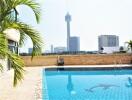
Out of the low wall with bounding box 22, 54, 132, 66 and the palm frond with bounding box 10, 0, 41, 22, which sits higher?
the palm frond with bounding box 10, 0, 41, 22

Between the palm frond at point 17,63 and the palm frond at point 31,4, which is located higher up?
the palm frond at point 31,4

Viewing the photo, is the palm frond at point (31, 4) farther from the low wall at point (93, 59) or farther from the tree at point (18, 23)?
the low wall at point (93, 59)

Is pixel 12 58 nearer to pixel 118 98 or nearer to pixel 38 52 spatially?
pixel 38 52

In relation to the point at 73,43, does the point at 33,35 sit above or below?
below

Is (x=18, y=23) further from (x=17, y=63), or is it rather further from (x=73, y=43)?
(x=73, y=43)

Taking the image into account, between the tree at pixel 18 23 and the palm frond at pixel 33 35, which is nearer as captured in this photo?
the tree at pixel 18 23

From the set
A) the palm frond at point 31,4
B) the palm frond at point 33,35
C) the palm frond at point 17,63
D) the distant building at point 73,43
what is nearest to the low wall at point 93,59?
the palm frond at point 31,4

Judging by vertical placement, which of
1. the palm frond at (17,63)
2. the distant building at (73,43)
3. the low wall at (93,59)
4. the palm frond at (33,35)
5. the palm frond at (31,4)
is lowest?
the low wall at (93,59)

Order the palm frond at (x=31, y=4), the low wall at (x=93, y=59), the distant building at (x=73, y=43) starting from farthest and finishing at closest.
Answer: the distant building at (x=73, y=43), the low wall at (x=93, y=59), the palm frond at (x=31, y=4)

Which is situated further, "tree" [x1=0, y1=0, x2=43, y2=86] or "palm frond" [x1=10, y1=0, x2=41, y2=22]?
"palm frond" [x1=10, y1=0, x2=41, y2=22]

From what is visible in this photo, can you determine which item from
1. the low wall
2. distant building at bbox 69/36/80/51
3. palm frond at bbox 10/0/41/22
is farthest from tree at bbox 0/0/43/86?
distant building at bbox 69/36/80/51

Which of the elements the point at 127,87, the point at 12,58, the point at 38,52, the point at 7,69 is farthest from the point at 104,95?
the point at 7,69

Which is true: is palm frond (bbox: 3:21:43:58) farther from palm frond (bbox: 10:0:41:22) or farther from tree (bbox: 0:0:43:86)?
palm frond (bbox: 10:0:41:22)

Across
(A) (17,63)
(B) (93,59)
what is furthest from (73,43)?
(A) (17,63)
